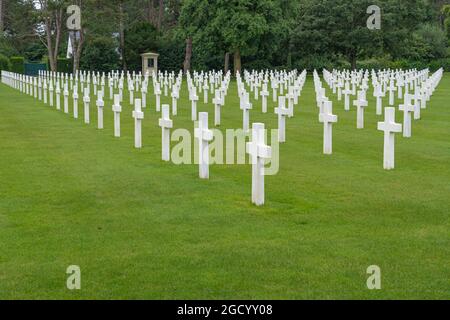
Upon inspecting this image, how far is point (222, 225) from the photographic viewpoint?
8703 mm

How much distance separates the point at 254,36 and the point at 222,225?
150 ft

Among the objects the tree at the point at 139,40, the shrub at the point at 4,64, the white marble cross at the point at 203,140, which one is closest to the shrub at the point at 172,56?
the tree at the point at 139,40

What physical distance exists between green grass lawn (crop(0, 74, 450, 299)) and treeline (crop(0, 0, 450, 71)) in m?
39.8

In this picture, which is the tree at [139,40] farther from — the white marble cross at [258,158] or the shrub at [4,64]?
the white marble cross at [258,158]

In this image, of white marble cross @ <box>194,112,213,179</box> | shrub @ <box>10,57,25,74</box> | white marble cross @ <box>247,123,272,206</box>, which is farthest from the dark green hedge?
white marble cross @ <box>247,123,272,206</box>

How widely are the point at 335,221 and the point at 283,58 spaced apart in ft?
183

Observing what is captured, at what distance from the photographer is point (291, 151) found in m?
15.1

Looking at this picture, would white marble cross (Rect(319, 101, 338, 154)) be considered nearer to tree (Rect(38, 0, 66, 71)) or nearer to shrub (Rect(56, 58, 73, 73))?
tree (Rect(38, 0, 66, 71))

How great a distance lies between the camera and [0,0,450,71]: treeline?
180ft

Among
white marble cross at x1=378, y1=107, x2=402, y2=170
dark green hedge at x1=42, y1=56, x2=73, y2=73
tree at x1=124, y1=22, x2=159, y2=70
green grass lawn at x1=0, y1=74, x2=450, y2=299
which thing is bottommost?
green grass lawn at x1=0, y1=74, x2=450, y2=299

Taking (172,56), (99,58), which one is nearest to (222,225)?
(172,56)

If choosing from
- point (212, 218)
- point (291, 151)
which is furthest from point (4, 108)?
point (212, 218)

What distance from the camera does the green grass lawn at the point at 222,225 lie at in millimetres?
6648
